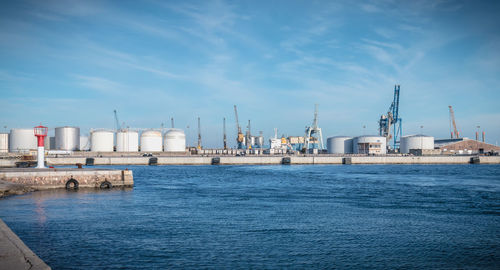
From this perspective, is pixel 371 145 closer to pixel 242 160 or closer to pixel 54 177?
pixel 242 160

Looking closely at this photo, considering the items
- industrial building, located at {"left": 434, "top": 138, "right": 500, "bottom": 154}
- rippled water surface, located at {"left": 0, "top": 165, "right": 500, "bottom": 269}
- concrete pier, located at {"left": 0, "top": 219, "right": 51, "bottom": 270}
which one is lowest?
rippled water surface, located at {"left": 0, "top": 165, "right": 500, "bottom": 269}

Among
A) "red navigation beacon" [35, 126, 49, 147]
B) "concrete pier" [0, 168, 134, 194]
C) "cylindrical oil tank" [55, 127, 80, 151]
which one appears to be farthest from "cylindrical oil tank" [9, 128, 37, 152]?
"concrete pier" [0, 168, 134, 194]

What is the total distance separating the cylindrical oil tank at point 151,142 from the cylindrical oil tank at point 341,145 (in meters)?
56.1

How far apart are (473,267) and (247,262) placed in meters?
8.26

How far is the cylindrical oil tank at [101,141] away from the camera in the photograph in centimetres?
11325

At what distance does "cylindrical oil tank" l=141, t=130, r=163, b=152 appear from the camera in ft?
384

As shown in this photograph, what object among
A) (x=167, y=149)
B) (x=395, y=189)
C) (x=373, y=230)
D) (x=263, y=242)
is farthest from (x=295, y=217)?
(x=167, y=149)

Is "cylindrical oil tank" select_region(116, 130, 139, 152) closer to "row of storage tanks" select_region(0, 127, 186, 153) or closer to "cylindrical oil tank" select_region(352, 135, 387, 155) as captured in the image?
"row of storage tanks" select_region(0, 127, 186, 153)

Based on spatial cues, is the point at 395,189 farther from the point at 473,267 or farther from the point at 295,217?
the point at 473,267

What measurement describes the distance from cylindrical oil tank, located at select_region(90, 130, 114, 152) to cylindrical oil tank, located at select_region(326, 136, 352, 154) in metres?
69.7

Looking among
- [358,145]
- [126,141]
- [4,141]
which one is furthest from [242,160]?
[4,141]

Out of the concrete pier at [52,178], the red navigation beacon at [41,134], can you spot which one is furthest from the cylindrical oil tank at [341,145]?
the concrete pier at [52,178]

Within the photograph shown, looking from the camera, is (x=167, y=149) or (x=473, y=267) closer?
(x=473, y=267)

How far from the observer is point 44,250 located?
16.4m
